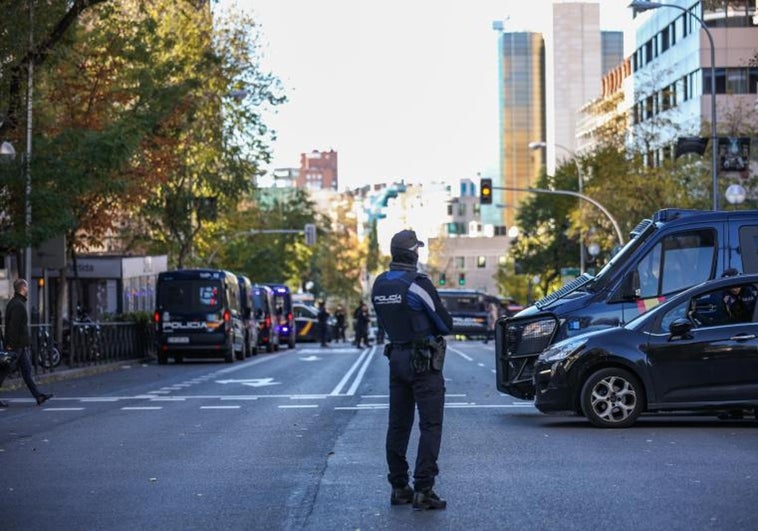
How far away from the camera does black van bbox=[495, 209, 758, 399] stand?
18.9m

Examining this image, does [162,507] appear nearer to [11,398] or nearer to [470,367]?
[11,398]

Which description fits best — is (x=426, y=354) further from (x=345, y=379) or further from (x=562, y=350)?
(x=345, y=379)

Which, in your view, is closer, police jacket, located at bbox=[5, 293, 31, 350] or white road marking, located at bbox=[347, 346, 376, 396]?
police jacket, located at bbox=[5, 293, 31, 350]

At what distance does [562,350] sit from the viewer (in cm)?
1703

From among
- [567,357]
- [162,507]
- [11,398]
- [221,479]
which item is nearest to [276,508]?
[162,507]

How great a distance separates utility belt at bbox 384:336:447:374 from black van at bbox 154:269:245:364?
34031mm

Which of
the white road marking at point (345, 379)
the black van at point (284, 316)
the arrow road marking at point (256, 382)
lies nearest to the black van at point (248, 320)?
the white road marking at point (345, 379)

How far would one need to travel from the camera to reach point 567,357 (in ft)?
55.3

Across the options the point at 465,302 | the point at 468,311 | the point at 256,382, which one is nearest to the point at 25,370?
the point at 256,382

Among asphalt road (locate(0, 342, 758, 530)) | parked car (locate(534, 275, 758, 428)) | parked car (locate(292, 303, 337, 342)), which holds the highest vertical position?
parked car (locate(534, 275, 758, 428))

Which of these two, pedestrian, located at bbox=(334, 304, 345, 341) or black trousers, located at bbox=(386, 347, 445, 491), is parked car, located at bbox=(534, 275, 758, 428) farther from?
pedestrian, located at bbox=(334, 304, 345, 341)

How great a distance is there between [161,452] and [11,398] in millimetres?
10973

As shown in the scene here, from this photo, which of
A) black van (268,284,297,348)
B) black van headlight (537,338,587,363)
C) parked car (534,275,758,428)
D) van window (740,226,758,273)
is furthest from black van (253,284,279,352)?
parked car (534,275,758,428)

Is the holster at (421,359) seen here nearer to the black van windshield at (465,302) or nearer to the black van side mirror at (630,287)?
the black van side mirror at (630,287)
